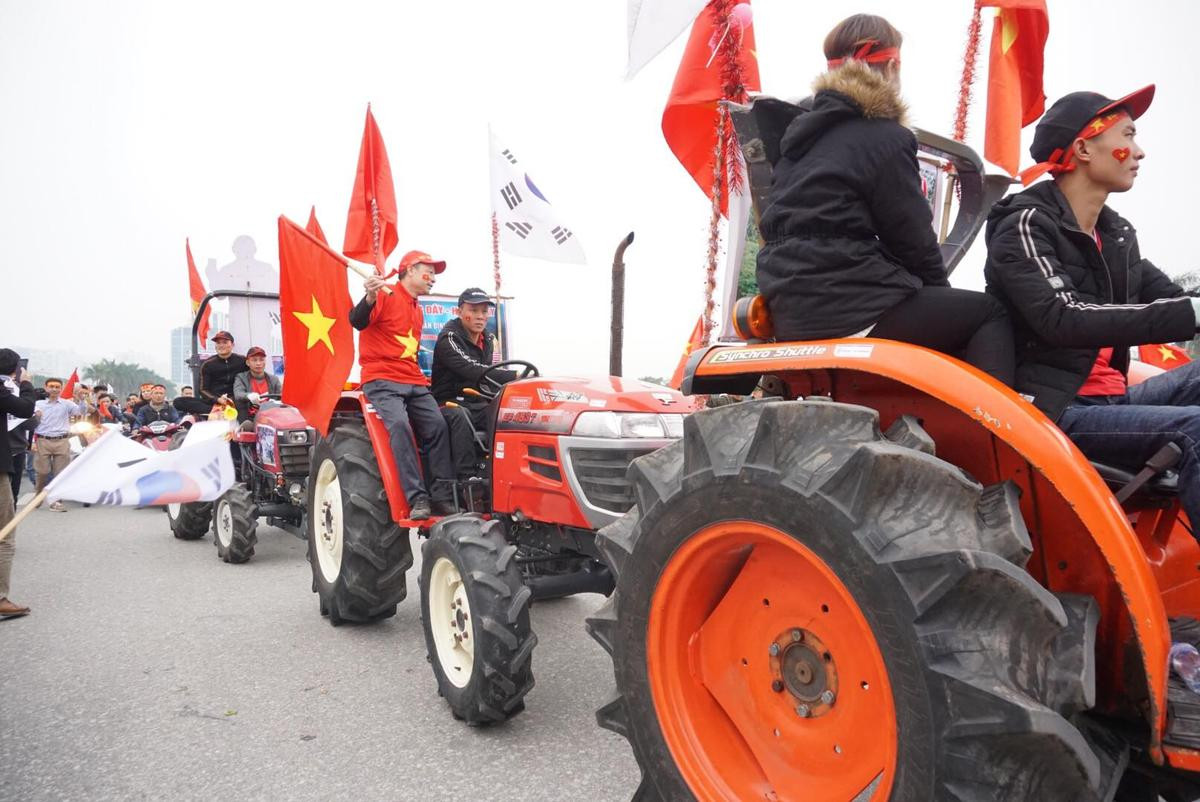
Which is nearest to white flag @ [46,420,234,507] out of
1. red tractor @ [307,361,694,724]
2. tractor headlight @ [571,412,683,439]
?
red tractor @ [307,361,694,724]

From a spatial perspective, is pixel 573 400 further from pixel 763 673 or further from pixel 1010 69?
pixel 1010 69

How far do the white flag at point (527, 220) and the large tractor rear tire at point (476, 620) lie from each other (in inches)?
237

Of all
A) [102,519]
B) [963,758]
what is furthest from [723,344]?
[102,519]

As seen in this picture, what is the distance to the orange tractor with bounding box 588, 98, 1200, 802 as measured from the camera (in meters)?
1.29

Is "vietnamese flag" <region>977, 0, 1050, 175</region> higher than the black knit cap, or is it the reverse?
"vietnamese flag" <region>977, 0, 1050, 175</region>

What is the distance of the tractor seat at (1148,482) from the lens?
62.2 inches

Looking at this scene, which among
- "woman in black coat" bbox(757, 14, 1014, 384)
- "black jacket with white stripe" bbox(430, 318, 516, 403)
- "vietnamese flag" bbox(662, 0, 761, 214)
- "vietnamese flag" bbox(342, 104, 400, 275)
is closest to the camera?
"woman in black coat" bbox(757, 14, 1014, 384)

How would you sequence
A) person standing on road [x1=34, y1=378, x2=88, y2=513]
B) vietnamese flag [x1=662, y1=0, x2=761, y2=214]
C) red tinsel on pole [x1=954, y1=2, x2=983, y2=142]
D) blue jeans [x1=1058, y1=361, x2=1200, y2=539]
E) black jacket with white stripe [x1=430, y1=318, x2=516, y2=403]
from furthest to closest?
person standing on road [x1=34, y1=378, x2=88, y2=513] < red tinsel on pole [x1=954, y1=2, x2=983, y2=142] < vietnamese flag [x1=662, y1=0, x2=761, y2=214] < black jacket with white stripe [x1=430, y1=318, x2=516, y2=403] < blue jeans [x1=1058, y1=361, x2=1200, y2=539]

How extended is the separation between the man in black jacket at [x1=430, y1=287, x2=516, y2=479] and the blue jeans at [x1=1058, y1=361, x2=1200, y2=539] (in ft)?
9.74

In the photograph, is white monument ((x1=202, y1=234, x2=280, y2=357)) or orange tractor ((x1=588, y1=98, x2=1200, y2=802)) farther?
white monument ((x1=202, y1=234, x2=280, y2=357))

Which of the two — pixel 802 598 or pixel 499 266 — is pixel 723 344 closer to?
pixel 802 598

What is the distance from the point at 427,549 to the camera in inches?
131

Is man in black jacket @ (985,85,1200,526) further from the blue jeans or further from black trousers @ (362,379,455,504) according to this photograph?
black trousers @ (362,379,455,504)

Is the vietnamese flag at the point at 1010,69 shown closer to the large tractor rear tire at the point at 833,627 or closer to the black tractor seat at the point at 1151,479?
the black tractor seat at the point at 1151,479
